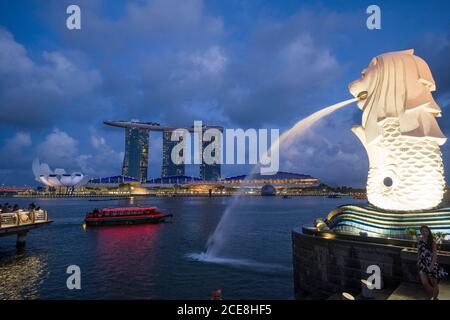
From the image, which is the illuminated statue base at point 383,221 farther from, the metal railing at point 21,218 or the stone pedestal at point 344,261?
the metal railing at point 21,218

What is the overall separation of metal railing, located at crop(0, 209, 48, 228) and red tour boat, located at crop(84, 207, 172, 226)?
50.9 ft

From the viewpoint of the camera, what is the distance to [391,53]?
40.4 feet

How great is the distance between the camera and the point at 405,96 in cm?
1175

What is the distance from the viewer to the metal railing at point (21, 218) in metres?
21.3

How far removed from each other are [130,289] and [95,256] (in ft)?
30.1

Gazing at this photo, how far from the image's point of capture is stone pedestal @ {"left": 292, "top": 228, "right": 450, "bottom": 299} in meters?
8.51

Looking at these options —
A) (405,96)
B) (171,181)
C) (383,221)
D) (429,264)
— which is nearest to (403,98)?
(405,96)

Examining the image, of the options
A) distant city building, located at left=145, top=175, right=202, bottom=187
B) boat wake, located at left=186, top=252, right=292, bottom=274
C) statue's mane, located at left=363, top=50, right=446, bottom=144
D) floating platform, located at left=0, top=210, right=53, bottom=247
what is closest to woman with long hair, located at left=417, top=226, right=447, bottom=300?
statue's mane, located at left=363, top=50, right=446, bottom=144

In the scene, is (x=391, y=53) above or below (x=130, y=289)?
above

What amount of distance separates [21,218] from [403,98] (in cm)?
2332

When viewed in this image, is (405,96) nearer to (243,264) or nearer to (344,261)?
(344,261)

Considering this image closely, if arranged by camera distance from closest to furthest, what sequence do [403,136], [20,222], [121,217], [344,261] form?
1. [344,261]
2. [403,136]
3. [20,222]
4. [121,217]
